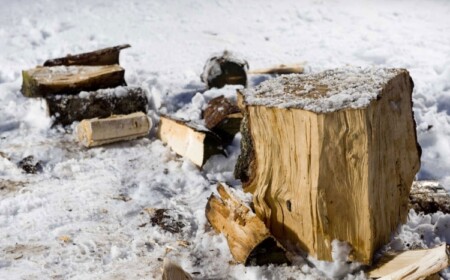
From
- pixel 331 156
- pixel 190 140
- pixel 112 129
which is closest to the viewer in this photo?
pixel 331 156

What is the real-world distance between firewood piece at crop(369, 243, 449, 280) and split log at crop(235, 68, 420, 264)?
0.08 metres

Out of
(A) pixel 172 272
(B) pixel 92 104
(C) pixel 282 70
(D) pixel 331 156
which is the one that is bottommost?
(A) pixel 172 272

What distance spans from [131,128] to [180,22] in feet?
10.8

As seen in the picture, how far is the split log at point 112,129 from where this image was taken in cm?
429

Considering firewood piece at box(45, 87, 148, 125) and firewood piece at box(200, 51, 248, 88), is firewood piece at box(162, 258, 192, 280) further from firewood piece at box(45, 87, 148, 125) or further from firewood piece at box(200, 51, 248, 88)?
firewood piece at box(200, 51, 248, 88)

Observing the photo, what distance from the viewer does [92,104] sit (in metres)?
4.57

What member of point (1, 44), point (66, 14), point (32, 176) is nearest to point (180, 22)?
point (66, 14)

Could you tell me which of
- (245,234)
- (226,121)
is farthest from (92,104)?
(245,234)

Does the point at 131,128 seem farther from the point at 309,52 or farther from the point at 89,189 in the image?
the point at 309,52

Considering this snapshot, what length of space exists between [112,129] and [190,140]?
0.70m

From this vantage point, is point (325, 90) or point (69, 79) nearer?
point (325, 90)

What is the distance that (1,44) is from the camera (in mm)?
6336

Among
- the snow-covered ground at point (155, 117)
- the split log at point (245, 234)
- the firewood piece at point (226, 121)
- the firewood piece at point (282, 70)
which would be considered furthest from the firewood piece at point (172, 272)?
the firewood piece at point (282, 70)

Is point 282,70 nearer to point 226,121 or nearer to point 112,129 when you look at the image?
point 226,121
